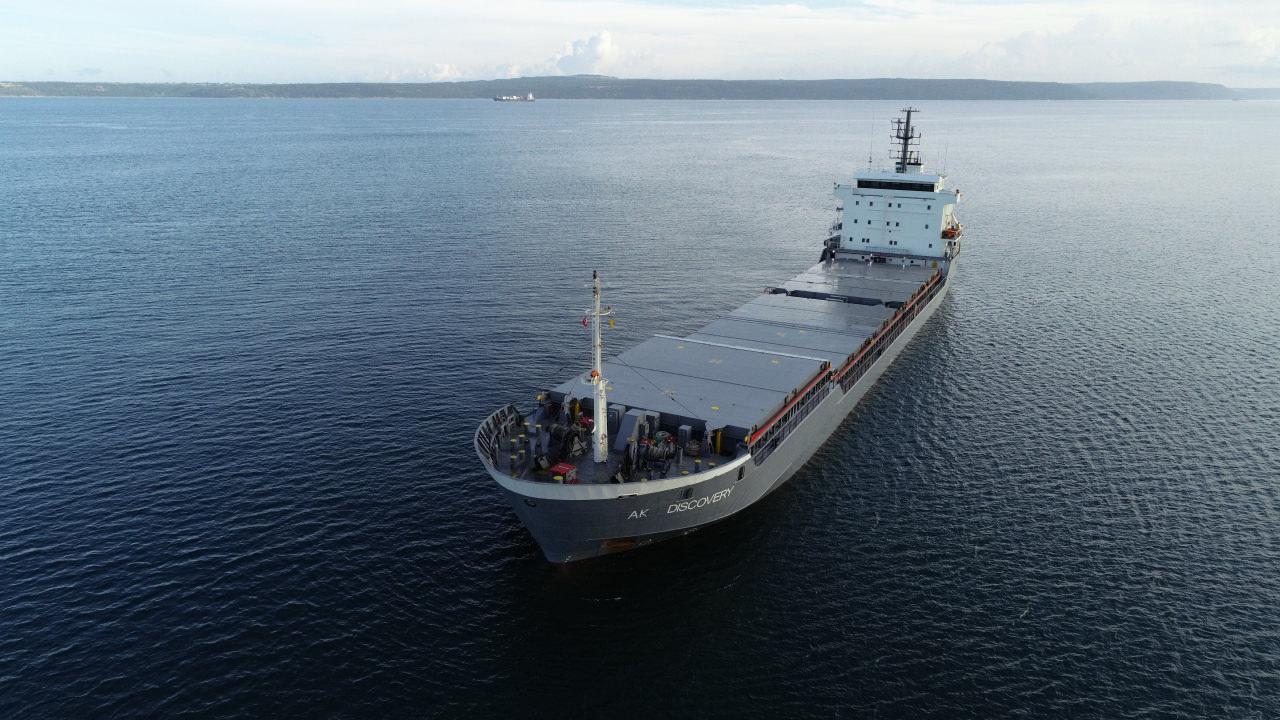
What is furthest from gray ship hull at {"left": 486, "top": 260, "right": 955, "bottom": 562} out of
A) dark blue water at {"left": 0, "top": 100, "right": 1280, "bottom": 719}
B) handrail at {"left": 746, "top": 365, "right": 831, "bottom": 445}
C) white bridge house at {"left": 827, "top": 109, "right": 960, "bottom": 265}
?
white bridge house at {"left": 827, "top": 109, "right": 960, "bottom": 265}

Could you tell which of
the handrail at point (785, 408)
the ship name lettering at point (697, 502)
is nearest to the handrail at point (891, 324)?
the handrail at point (785, 408)

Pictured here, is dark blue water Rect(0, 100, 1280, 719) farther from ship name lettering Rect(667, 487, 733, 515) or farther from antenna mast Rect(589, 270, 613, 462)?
antenna mast Rect(589, 270, 613, 462)

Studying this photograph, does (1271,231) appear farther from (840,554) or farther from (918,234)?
(840,554)

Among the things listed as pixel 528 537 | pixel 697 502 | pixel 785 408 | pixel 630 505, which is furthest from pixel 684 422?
pixel 528 537

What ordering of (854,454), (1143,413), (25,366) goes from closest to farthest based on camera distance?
(854,454), (1143,413), (25,366)

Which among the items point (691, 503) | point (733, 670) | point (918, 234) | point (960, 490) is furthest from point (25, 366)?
point (918, 234)

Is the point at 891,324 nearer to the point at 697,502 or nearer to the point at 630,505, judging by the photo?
the point at 697,502
